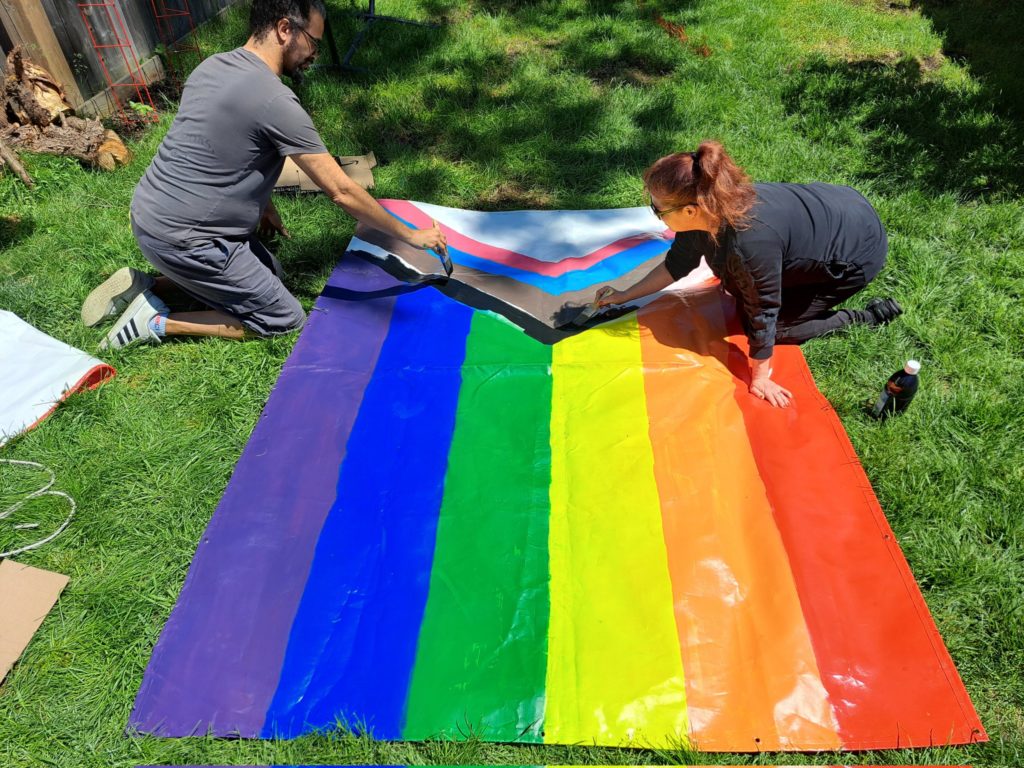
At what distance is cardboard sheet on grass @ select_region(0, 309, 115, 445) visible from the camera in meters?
2.97

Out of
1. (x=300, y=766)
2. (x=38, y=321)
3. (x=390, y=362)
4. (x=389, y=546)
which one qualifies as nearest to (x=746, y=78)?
(x=390, y=362)

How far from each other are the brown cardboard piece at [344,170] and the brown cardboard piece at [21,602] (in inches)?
101

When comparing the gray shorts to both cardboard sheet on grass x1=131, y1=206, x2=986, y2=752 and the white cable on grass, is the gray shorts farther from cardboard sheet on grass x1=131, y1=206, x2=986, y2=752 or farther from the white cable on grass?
the white cable on grass

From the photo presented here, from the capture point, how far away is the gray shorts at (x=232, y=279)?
3072 millimetres

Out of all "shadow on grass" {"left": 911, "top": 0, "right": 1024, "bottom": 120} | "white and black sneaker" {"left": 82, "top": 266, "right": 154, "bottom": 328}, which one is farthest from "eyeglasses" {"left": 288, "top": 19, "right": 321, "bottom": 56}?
"shadow on grass" {"left": 911, "top": 0, "right": 1024, "bottom": 120}

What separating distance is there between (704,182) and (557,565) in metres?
1.38

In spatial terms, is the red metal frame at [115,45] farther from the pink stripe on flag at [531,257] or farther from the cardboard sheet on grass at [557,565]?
the cardboard sheet on grass at [557,565]

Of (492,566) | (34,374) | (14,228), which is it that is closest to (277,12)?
(34,374)

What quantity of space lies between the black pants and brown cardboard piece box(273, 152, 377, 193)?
2.63 metres

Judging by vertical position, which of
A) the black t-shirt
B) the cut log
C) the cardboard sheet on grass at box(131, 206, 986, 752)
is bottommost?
the cardboard sheet on grass at box(131, 206, 986, 752)

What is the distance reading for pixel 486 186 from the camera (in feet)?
14.6

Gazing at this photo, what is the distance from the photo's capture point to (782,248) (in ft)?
8.64

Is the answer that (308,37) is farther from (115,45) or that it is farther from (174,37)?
(174,37)

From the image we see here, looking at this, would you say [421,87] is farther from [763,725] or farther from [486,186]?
[763,725]
